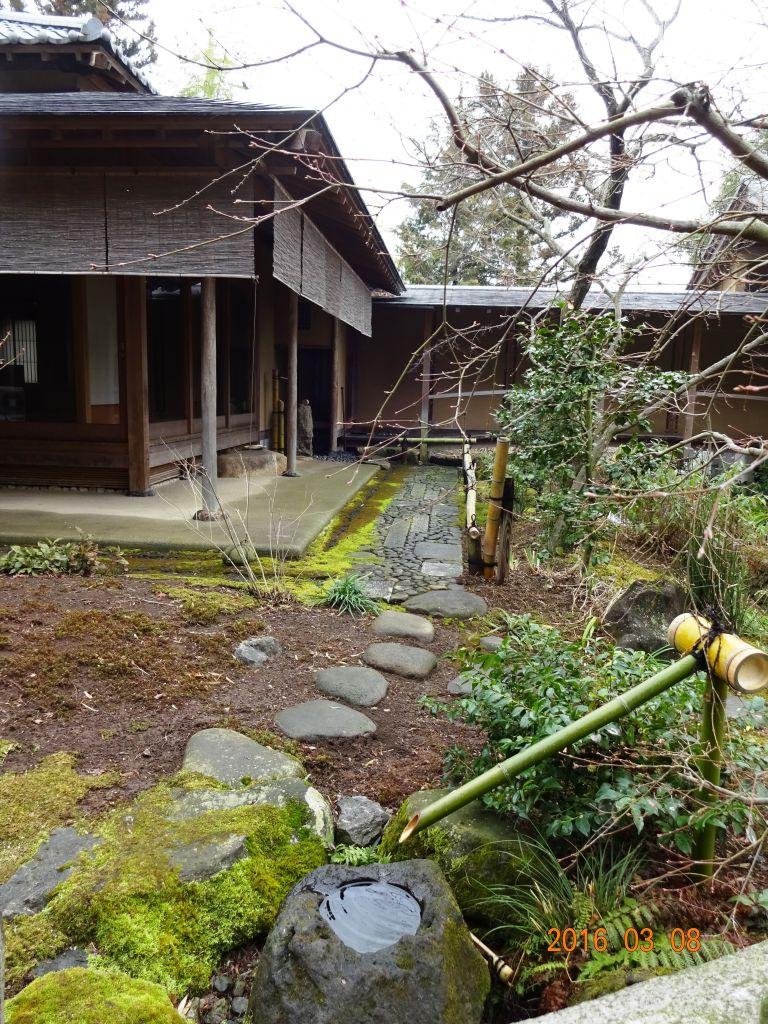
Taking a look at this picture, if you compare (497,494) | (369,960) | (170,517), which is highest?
(497,494)

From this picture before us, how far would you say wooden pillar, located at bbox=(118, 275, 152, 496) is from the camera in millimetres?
7031

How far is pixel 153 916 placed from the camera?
75.0 inches

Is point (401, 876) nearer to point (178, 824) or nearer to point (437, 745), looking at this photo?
point (178, 824)

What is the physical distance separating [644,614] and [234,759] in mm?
2669

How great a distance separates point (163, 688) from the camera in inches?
128

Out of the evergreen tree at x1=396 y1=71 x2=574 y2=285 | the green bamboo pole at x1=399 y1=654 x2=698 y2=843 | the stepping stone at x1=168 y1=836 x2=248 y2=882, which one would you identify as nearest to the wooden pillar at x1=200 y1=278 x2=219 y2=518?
the evergreen tree at x1=396 y1=71 x2=574 y2=285

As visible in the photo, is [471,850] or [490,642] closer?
[471,850]

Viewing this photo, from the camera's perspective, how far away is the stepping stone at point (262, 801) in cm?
231

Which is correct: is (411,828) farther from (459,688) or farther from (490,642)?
(490,642)

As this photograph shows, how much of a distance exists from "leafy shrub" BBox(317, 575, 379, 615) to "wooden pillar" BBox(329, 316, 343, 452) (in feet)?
28.1

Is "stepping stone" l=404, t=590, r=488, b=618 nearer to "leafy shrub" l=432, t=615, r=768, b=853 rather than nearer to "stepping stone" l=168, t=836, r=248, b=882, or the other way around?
"leafy shrub" l=432, t=615, r=768, b=853
